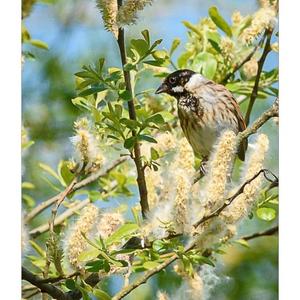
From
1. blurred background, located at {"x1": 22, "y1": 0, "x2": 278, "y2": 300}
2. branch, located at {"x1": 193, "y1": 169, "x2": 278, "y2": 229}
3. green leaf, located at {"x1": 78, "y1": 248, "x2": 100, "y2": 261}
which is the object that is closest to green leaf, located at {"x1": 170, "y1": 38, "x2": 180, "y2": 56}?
blurred background, located at {"x1": 22, "y1": 0, "x2": 278, "y2": 300}

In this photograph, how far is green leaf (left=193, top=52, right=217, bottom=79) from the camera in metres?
1.41

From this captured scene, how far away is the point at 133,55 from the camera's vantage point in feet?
4.39

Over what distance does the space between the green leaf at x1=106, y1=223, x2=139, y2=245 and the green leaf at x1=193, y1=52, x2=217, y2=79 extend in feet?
0.89

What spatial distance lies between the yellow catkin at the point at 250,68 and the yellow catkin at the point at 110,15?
0.24m

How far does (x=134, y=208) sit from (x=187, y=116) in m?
0.17

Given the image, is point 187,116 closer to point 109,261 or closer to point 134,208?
point 134,208

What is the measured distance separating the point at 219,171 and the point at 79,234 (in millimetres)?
238

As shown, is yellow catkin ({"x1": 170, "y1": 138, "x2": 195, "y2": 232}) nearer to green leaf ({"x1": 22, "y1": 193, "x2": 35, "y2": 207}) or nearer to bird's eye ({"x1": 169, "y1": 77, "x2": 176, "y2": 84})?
bird's eye ({"x1": 169, "y1": 77, "x2": 176, "y2": 84})

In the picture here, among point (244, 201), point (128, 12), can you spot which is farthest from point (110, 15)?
point (244, 201)

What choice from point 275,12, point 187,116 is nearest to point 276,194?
point 187,116

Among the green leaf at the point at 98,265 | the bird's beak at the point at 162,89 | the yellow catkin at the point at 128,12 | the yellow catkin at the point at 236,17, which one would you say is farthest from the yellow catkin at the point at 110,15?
the green leaf at the point at 98,265
